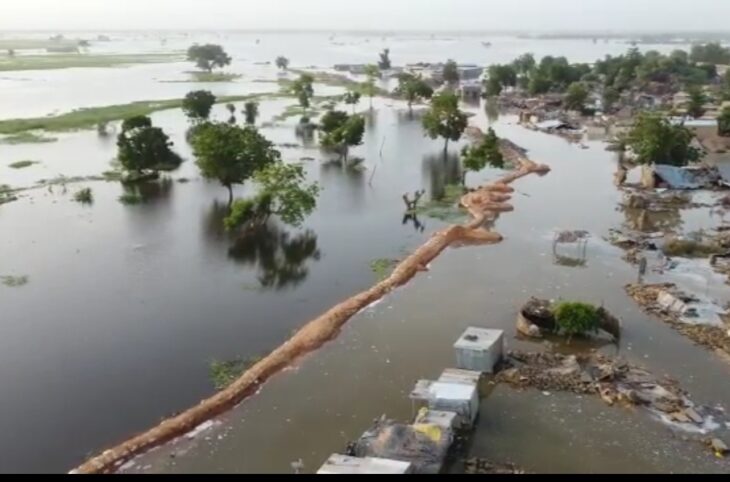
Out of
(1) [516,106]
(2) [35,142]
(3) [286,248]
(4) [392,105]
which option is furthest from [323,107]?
(3) [286,248]

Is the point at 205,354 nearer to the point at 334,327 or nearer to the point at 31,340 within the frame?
the point at 334,327

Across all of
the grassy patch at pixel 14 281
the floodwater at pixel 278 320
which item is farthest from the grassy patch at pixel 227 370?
the grassy patch at pixel 14 281

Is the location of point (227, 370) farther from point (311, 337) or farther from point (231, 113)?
point (231, 113)

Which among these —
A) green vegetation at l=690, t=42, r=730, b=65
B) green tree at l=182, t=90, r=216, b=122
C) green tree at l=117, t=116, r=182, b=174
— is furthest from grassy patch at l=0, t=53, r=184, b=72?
green vegetation at l=690, t=42, r=730, b=65

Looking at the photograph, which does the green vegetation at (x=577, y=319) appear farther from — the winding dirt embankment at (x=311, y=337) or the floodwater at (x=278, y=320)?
the winding dirt embankment at (x=311, y=337)

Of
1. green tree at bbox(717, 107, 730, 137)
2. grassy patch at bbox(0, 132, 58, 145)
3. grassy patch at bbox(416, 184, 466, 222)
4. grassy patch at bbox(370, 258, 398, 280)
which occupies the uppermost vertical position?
green tree at bbox(717, 107, 730, 137)

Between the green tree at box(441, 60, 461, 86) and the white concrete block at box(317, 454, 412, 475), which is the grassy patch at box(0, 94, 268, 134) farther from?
the white concrete block at box(317, 454, 412, 475)
